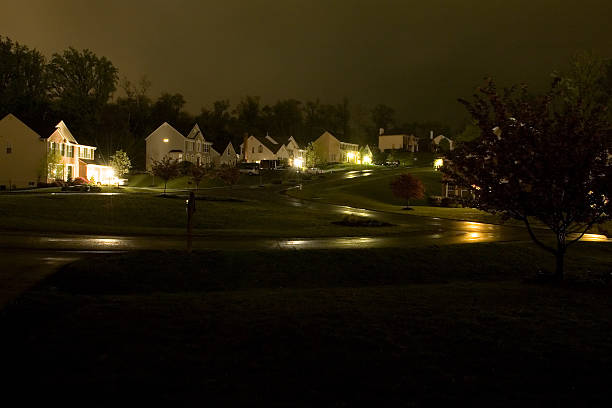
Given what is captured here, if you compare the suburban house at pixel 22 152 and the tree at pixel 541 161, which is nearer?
the tree at pixel 541 161

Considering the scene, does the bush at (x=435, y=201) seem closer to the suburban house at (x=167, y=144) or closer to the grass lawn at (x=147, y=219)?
the grass lawn at (x=147, y=219)

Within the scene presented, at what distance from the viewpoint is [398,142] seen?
156 meters

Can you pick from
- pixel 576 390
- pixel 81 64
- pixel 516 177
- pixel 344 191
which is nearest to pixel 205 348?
pixel 576 390

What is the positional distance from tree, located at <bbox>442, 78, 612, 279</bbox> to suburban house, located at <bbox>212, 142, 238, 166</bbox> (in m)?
94.6

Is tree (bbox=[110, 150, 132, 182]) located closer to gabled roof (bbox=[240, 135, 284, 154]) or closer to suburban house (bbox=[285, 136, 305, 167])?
gabled roof (bbox=[240, 135, 284, 154])

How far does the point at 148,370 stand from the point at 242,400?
4.81ft

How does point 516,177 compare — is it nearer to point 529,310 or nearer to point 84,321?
point 529,310

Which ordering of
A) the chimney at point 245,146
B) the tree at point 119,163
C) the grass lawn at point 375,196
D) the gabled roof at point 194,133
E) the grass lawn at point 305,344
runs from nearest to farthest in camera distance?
the grass lawn at point 305,344 → the grass lawn at point 375,196 → the tree at point 119,163 → the gabled roof at point 194,133 → the chimney at point 245,146

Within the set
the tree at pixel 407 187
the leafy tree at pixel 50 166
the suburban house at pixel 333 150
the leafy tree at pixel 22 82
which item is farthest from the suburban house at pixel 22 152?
the suburban house at pixel 333 150

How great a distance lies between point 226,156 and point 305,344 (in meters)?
105

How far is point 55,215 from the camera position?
94.6ft

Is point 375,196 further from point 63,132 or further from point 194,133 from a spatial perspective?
point 194,133

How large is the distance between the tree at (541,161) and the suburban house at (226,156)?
94.6 m

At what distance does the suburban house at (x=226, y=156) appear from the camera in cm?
10800
